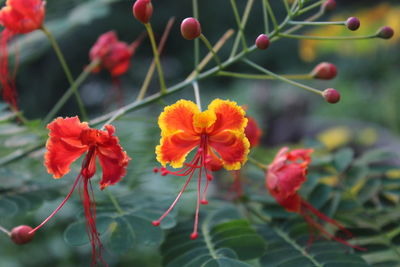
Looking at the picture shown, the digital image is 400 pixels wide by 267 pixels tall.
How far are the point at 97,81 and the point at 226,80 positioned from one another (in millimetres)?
1798

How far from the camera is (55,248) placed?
2713mm

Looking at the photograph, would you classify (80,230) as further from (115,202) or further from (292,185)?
(292,185)

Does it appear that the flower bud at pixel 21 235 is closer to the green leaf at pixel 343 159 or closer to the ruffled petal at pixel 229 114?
the ruffled petal at pixel 229 114

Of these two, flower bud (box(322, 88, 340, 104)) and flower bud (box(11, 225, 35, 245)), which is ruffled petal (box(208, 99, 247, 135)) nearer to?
flower bud (box(322, 88, 340, 104))

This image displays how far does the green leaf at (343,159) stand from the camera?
6.46ft

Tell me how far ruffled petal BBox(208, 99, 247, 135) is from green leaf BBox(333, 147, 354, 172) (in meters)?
0.72

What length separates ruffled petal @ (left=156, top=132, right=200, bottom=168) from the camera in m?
1.38

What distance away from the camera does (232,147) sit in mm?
1410

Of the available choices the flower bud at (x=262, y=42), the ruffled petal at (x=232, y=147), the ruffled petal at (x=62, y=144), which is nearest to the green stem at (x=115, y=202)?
the ruffled petal at (x=62, y=144)

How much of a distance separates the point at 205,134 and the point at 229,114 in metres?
0.10

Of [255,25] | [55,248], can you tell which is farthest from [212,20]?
[55,248]

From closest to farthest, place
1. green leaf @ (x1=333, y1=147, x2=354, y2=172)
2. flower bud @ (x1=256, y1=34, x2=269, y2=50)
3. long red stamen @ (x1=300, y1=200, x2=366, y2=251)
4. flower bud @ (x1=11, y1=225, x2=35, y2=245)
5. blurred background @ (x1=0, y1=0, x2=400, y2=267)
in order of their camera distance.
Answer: flower bud @ (x1=11, y1=225, x2=35, y2=245) < flower bud @ (x1=256, y1=34, x2=269, y2=50) < long red stamen @ (x1=300, y1=200, x2=366, y2=251) < green leaf @ (x1=333, y1=147, x2=354, y2=172) < blurred background @ (x1=0, y1=0, x2=400, y2=267)

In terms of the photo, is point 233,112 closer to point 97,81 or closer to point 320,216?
point 320,216

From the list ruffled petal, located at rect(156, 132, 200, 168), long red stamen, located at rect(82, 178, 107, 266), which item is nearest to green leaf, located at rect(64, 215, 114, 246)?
long red stamen, located at rect(82, 178, 107, 266)
